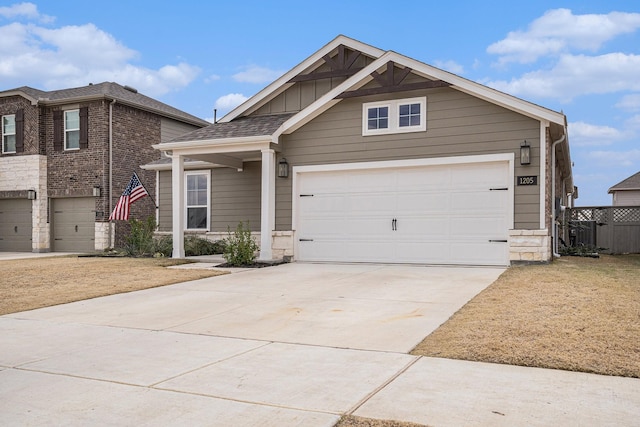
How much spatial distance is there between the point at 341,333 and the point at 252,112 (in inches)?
449

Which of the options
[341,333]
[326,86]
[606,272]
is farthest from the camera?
[326,86]

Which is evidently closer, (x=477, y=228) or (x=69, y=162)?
(x=477, y=228)

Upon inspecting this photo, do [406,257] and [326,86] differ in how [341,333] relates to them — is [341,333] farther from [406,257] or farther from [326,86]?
[326,86]

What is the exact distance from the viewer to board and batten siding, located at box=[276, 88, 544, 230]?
11258mm

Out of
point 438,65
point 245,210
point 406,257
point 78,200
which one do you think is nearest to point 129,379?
point 406,257

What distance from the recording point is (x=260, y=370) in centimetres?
445

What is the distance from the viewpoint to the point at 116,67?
27.9 meters

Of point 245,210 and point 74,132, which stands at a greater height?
point 74,132

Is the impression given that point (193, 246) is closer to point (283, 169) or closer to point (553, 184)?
point (283, 169)

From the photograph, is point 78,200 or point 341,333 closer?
point 341,333

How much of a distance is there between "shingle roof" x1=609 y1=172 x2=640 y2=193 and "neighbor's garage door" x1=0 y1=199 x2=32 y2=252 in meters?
29.3

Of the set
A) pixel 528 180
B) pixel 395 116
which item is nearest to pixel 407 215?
pixel 395 116

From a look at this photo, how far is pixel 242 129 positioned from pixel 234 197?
2.56m

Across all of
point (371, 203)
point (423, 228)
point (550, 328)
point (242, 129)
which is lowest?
point (550, 328)
